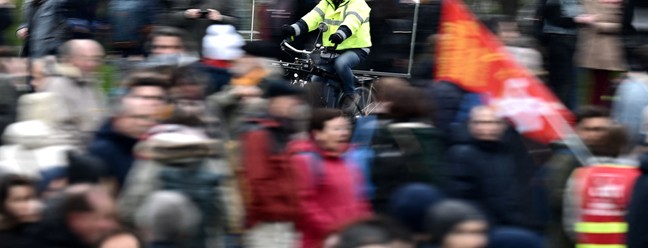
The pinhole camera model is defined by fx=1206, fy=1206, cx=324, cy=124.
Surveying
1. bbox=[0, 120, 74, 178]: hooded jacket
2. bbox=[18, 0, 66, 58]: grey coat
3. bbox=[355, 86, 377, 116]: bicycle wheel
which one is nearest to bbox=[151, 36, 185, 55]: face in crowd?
bbox=[0, 120, 74, 178]: hooded jacket

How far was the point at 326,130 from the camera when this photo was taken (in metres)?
7.60

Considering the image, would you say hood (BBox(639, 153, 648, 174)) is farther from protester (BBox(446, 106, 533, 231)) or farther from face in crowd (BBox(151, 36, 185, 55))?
face in crowd (BBox(151, 36, 185, 55))

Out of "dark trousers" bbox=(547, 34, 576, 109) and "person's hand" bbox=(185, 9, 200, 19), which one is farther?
"dark trousers" bbox=(547, 34, 576, 109)

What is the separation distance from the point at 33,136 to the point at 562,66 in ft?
19.4

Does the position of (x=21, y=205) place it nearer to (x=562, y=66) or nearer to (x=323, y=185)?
(x=323, y=185)

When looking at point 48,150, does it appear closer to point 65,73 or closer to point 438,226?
point 65,73

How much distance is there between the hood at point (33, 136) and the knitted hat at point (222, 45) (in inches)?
96.7

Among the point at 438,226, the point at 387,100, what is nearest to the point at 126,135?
the point at 387,100

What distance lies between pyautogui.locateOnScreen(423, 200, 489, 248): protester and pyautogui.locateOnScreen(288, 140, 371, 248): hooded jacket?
1.49 metres

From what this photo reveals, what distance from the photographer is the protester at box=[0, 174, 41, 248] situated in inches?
232

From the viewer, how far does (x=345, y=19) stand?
12648mm

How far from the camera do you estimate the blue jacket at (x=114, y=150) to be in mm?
6969

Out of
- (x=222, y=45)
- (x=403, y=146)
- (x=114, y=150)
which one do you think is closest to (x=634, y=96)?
(x=403, y=146)

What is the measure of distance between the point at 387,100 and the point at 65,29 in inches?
177
